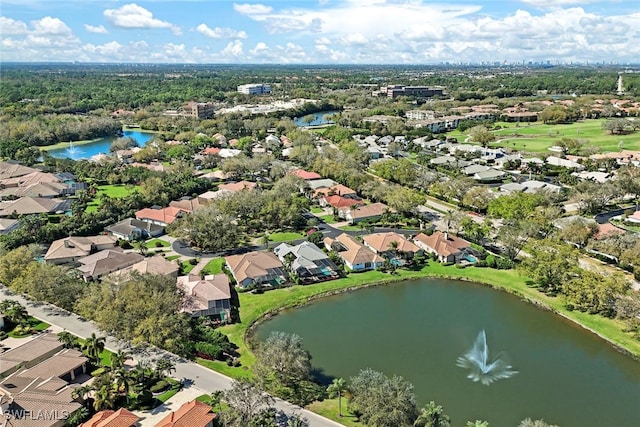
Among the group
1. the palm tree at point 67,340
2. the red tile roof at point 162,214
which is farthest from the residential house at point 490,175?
the palm tree at point 67,340

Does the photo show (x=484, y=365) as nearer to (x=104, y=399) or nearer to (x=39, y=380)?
(x=104, y=399)

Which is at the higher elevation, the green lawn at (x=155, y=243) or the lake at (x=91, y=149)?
the lake at (x=91, y=149)

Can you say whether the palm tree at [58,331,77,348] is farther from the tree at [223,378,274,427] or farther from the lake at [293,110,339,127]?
the lake at [293,110,339,127]

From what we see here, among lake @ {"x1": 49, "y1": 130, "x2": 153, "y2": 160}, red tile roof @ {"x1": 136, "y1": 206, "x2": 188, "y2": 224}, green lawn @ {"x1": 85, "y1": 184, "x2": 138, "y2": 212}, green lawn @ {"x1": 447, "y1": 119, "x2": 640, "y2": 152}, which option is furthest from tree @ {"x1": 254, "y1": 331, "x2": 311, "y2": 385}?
green lawn @ {"x1": 447, "y1": 119, "x2": 640, "y2": 152}

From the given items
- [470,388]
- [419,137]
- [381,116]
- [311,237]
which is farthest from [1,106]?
[470,388]

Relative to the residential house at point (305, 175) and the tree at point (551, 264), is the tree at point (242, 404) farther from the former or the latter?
the residential house at point (305, 175)

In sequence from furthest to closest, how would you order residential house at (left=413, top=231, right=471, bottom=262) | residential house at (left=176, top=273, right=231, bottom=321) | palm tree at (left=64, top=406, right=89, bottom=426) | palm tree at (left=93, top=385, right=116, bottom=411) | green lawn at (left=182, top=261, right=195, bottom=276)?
1. residential house at (left=413, top=231, right=471, bottom=262)
2. green lawn at (left=182, top=261, right=195, bottom=276)
3. residential house at (left=176, top=273, right=231, bottom=321)
4. palm tree at (left=93, top=385, right=116, bottom=411)
5. palm tree at (left=64, top=406, right=89, bottom=426)

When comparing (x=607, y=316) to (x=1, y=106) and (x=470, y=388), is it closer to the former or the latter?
(x=470, y=388)

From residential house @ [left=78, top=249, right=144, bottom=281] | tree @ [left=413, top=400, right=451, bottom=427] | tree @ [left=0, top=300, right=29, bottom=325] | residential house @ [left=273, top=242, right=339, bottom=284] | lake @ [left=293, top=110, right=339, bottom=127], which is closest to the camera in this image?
tree @ [left=413, top=400, right=451, bottom=427]
